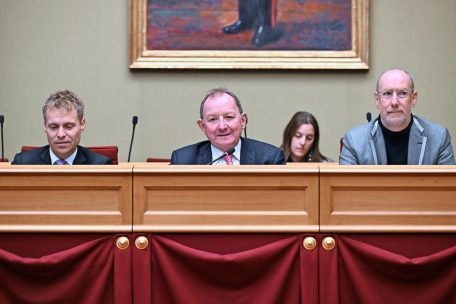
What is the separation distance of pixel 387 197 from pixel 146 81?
16.0 feet

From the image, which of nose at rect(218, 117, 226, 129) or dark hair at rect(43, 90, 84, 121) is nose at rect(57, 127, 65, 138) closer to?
dark hair at rect(43, 90, 84, 121)

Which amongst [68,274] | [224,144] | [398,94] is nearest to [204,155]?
[224,144]

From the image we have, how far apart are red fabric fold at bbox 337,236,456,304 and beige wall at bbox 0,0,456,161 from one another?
4.66 meters

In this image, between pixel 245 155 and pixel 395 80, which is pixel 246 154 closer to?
pixel 245 155

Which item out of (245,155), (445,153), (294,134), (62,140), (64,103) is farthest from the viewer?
(294,134)

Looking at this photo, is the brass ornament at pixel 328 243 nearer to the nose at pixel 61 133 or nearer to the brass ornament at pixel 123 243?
the brass ornament at pixel 123 243

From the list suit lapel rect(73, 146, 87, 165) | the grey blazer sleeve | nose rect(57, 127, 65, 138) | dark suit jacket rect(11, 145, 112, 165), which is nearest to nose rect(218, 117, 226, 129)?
dark suit jacket rect(11, 145, 112, 165)

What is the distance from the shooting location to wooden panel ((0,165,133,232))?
3719 mm

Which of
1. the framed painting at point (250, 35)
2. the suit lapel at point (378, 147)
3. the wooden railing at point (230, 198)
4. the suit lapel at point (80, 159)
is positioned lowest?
the wooden railing at point (230, 198)

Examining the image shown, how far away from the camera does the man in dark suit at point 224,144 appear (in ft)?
14.4

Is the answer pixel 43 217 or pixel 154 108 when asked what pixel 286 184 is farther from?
pixel 154 108

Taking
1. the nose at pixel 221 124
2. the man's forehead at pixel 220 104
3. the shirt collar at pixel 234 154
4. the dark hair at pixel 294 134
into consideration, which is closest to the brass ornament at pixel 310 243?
the shirt collar at pixel 234 154

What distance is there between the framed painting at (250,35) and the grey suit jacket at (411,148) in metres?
3.54

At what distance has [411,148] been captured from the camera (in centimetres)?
461
